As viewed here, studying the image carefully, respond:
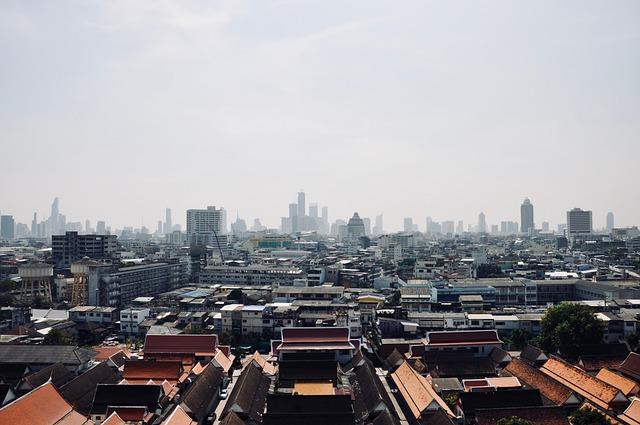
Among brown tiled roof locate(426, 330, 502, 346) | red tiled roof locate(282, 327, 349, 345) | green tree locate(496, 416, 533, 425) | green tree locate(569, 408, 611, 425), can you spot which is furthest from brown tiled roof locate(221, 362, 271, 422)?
green tree locate(569, 408, 611, 425)

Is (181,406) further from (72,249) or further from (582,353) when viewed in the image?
(72,249)

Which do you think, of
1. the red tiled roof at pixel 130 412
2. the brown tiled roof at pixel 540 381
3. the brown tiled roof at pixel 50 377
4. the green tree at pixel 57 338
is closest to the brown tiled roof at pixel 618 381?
the brown tiled roof at pixel 540 381

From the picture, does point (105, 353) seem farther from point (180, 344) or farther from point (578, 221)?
point (578, 221)

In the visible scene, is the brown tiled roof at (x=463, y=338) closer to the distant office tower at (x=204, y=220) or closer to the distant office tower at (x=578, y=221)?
the distant office tower at (x=204, y=220)

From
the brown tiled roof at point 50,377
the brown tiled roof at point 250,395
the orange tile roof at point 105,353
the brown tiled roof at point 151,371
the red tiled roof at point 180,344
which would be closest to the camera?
the brown tiled roof at point 250,395

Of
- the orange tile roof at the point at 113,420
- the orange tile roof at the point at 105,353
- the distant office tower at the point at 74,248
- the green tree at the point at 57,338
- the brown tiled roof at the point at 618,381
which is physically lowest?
the brown tiled roof at the point at 618,381

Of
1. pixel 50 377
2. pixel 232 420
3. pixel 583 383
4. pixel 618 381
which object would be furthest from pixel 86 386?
pixel 618 381
